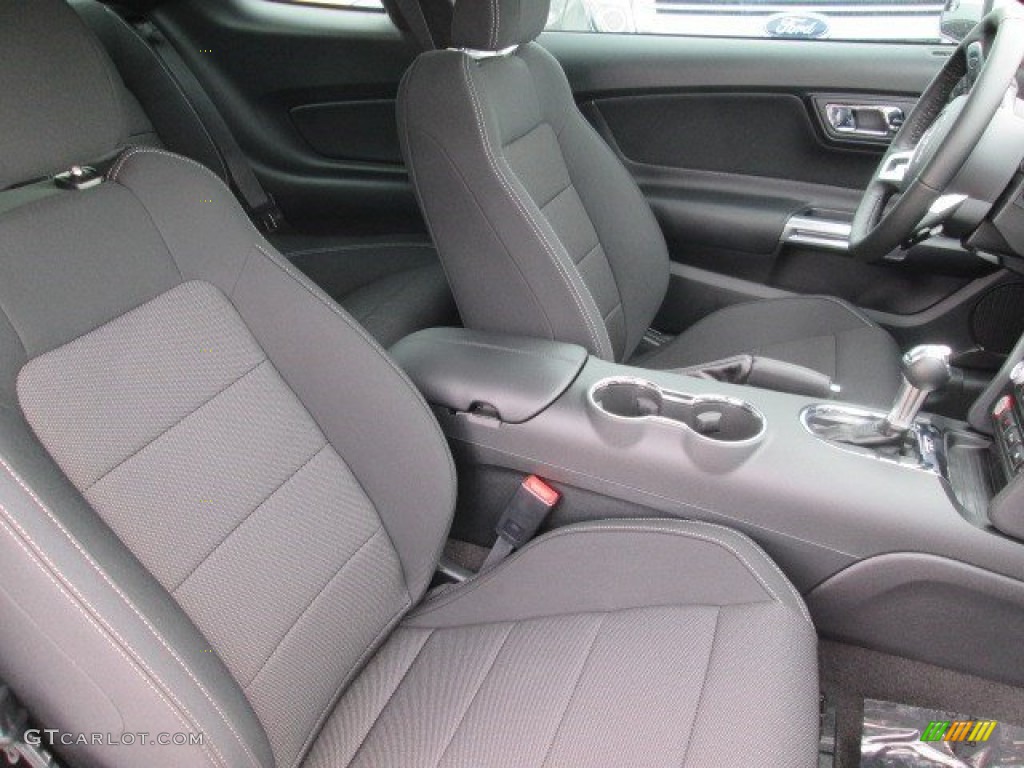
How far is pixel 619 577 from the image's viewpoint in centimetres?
107

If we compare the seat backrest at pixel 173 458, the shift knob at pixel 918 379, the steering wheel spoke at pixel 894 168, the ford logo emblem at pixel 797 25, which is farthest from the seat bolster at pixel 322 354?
→ the ford logo emblem at pixel 797 25

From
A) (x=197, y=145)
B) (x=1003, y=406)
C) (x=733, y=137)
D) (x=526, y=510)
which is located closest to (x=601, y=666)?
(x=526, y=510)

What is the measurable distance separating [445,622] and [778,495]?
47 centimetres

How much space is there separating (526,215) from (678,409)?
0.39 metres

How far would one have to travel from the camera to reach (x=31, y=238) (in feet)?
2.77

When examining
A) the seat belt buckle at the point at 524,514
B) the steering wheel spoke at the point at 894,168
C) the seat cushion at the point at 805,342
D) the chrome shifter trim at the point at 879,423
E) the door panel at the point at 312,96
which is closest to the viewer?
the chrome shifter trim at the point at 879,423

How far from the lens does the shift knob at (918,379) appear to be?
1060mm

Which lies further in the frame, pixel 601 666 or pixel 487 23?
pixel 487 23

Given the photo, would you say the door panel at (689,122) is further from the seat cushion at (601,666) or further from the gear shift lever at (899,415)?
the seat cushion at (601,666)

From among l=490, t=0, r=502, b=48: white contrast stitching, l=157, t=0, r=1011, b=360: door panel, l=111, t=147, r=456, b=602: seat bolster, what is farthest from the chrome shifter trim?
l=490, t=0, r=502, b=48: white contrast stitching

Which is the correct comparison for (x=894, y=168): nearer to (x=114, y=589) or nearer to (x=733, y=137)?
(x=733, y=137)

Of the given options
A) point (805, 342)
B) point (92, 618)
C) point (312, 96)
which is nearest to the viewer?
point (92, 618)
